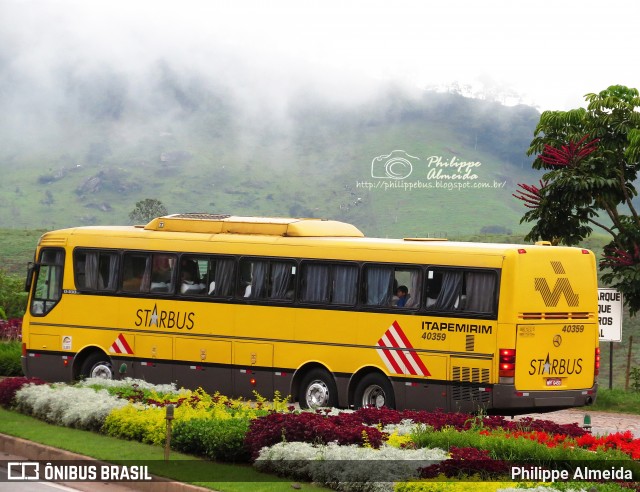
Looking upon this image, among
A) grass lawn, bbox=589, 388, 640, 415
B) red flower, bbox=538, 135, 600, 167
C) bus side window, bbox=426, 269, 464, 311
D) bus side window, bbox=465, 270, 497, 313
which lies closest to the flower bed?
bus side window, bbox=426, 269, 464, 311

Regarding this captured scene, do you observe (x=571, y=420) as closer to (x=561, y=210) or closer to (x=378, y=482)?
(x=561, y=210)

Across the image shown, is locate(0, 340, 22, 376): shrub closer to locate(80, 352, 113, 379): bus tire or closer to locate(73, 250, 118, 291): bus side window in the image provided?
locate(80, 352, 113, 379): bus tire

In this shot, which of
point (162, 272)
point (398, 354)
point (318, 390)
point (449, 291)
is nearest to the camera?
point (449, 291)

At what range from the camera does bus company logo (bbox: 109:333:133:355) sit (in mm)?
26016

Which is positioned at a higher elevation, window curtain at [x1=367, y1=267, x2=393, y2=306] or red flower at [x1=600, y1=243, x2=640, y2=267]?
red flower at [x1=600, y1=243, x2=640, y2=267]

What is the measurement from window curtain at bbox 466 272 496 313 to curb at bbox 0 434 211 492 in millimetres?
7417

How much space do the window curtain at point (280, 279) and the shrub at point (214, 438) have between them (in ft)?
21.4

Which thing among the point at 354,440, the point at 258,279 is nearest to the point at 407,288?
the point at 258,279

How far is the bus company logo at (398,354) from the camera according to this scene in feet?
72.8

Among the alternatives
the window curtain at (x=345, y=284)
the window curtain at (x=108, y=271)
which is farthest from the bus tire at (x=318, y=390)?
the window curtain at (x=108, y=271)

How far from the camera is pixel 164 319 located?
25531 mm

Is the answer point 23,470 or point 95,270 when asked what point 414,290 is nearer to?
point 95,270

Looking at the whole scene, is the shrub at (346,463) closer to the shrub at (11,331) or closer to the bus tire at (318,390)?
the bus tire at (318,390)

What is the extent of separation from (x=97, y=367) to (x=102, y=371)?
14 centimetres
